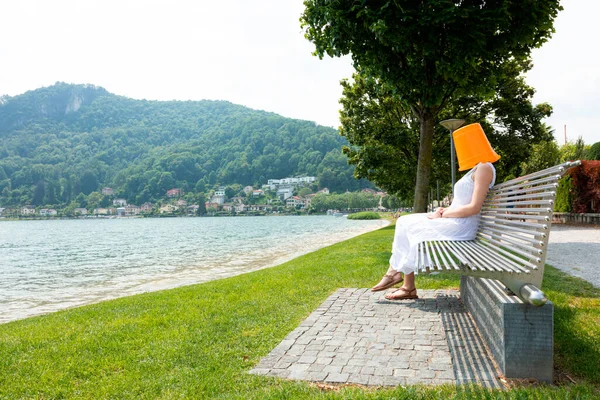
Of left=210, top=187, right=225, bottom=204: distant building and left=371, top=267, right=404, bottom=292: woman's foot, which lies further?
left=210, top=187, right=225, bottom=204: distant building

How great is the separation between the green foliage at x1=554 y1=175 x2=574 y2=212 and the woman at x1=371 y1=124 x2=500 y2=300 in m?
24.2

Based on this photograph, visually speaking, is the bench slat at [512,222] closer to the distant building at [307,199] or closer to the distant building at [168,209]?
the distant building at [168,209]

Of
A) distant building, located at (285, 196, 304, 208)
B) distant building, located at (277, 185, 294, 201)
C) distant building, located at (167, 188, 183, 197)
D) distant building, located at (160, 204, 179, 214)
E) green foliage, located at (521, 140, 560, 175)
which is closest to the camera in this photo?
green foliage, located at (521, 140, 560, 175)

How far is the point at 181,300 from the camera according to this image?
721 centimetres

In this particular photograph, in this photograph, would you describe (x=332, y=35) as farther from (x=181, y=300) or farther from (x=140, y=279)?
(x=140, y=279)

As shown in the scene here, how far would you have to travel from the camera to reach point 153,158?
14700 centimetres

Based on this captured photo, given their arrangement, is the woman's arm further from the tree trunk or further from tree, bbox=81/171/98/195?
tree, bbox=81/171/98/195

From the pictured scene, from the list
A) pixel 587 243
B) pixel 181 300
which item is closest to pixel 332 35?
pixel 181 300

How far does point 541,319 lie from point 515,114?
22.3 meters

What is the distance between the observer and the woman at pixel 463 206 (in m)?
4.55

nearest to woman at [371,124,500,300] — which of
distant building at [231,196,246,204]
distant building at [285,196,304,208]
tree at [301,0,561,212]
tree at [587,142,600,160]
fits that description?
tree at [301,0,561,212]

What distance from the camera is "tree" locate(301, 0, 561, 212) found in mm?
9320

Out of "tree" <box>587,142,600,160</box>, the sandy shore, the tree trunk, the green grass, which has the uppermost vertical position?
"tree" <box>587,142,600,160</box>

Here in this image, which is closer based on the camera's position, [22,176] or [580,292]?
[580,292]
